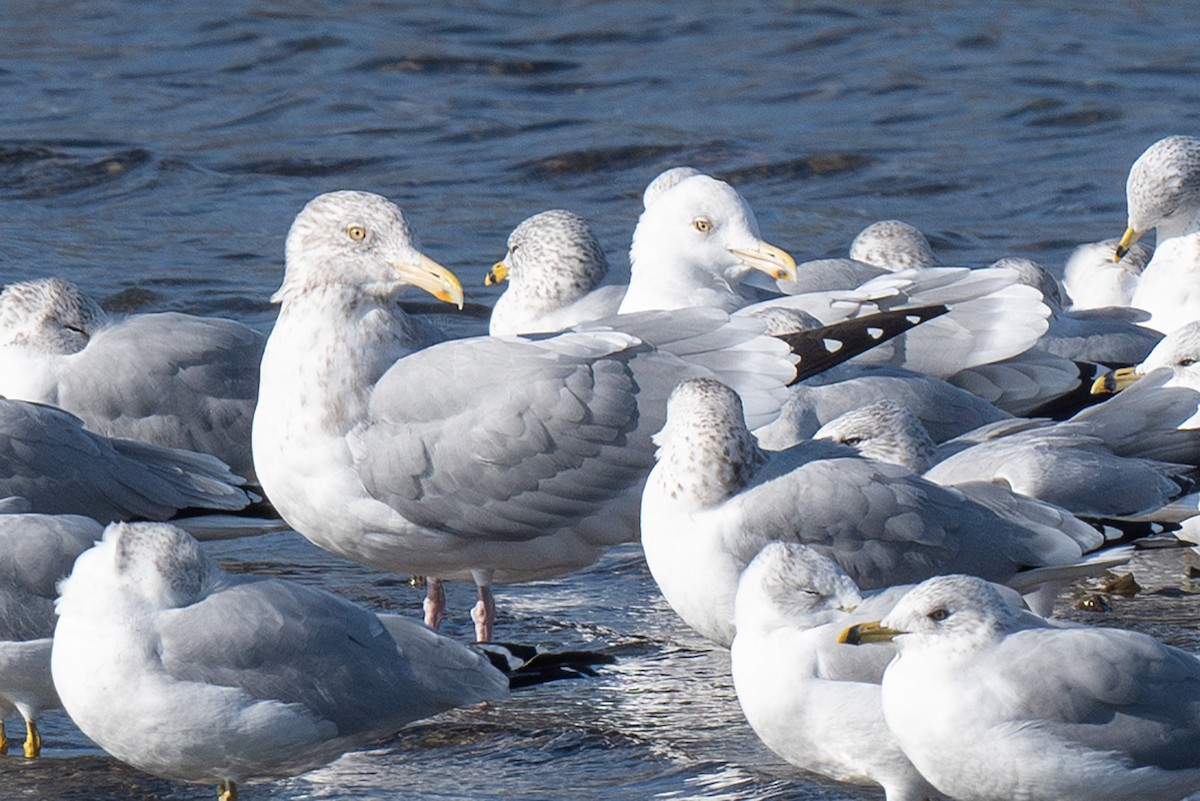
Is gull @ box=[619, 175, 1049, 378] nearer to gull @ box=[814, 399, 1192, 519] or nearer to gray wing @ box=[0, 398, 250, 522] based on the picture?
gull @ box=[814, 399, 1192, 519]

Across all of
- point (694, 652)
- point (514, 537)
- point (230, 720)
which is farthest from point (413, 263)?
point (230, 720)

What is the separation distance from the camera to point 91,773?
19.2 feet

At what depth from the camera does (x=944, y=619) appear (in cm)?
500

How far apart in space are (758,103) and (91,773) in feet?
39.5

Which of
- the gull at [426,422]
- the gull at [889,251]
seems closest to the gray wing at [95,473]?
the gull at [426,422]

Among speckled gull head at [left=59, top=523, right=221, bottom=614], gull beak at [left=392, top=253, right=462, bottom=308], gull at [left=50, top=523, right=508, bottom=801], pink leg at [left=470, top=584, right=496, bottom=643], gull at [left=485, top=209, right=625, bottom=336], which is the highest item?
gull beak at [left=392, top=253, right=462, bottom=308]

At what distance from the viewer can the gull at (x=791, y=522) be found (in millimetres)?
6039

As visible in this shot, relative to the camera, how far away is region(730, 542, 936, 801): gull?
521 cm

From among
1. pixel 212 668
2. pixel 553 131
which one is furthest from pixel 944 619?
pixel 553 131

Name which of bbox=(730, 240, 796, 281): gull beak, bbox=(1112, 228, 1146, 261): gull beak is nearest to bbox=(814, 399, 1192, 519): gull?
bbox=(730, 240, 796, 281): gull beak

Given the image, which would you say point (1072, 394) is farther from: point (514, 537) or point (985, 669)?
point (985, 669)

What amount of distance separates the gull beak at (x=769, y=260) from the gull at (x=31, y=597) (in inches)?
129

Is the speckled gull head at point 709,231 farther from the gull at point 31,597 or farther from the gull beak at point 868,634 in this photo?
the gull beak at point 868,634

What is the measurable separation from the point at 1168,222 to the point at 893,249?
1268mm
